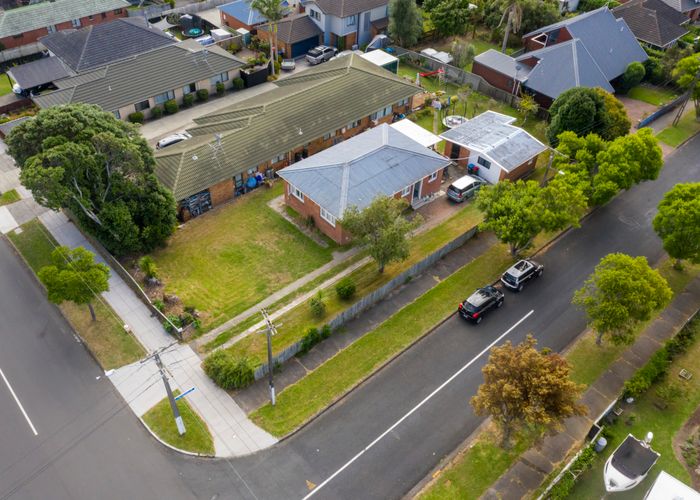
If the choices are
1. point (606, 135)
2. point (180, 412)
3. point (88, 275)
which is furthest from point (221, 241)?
point (606, 135)

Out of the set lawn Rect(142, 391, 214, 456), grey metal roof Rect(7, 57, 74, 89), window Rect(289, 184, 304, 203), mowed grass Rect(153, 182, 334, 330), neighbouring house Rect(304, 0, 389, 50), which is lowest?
lawn Rect(142, 391, 214, 456)

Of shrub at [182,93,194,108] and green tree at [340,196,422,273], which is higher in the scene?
green tree at [340,196,422,273]

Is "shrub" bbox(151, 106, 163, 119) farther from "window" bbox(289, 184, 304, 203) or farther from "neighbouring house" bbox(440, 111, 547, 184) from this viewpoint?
"neighbouring house" bbox(440, 111, 547, 184)

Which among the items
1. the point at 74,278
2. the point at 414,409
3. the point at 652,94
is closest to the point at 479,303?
the point at 414,409

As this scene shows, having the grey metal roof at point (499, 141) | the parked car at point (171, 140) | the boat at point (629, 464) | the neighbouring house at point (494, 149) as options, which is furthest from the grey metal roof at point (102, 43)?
the boat at point (629, 464)

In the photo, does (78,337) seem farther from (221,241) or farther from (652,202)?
(652,202)

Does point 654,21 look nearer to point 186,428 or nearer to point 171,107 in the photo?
point 171,107

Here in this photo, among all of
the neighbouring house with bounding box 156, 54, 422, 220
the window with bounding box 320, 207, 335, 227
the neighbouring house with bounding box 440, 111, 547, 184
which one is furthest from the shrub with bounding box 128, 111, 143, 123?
the neighbouring house with bounding box 440, 111, 547, 184

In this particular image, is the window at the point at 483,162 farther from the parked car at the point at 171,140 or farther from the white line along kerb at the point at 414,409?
the parked car at the point at 171,140

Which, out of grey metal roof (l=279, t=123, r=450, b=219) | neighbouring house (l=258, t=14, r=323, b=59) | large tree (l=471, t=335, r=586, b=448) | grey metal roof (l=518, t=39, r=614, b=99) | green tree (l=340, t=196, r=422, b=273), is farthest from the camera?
neighbouring house (l=258, t=14, r=323, b=59)
